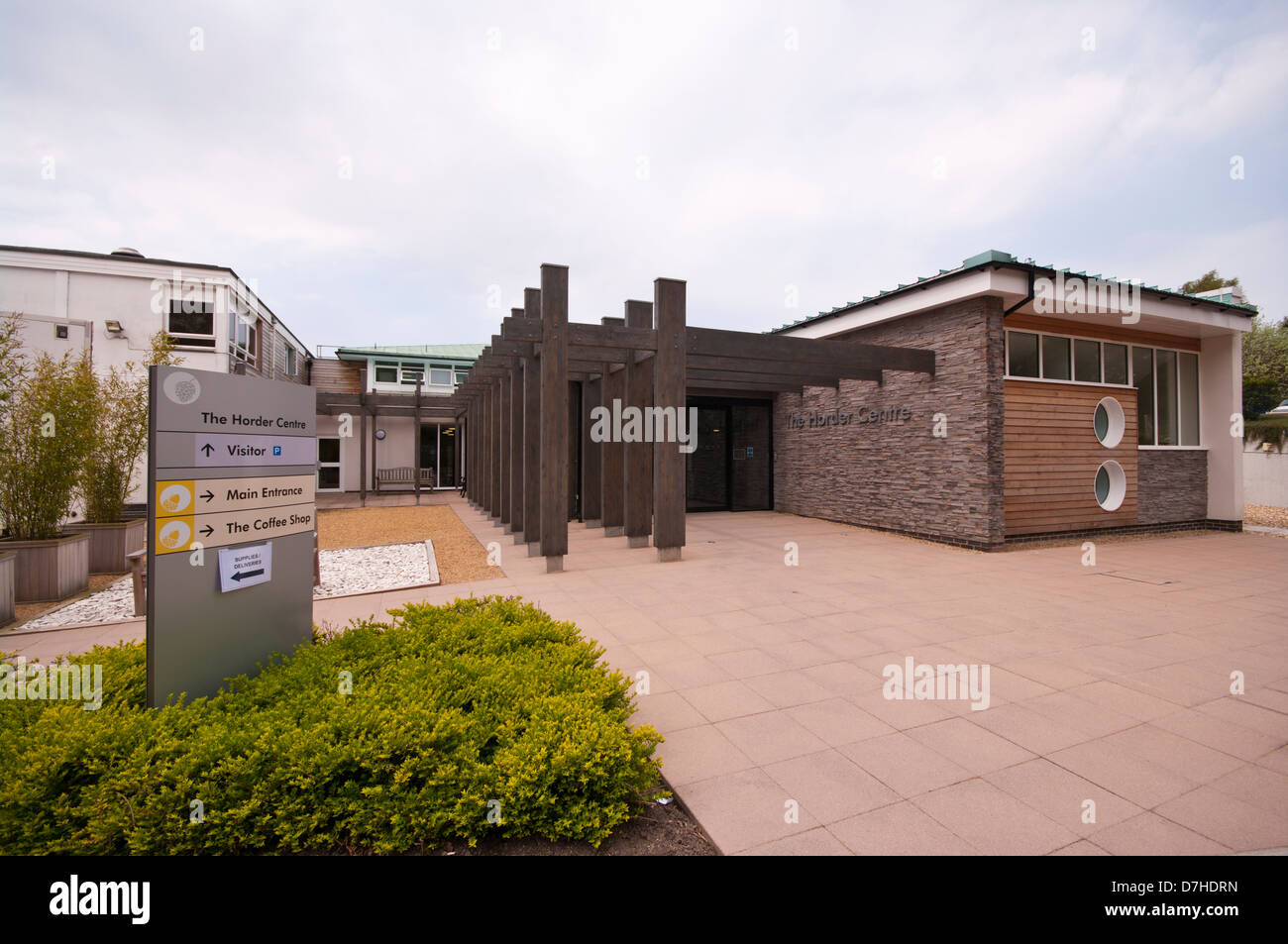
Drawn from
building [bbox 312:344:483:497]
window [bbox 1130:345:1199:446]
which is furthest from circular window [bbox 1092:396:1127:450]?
building [bbox 312:344:483:497]


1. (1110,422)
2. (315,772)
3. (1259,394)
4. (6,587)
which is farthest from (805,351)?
(1259,394)

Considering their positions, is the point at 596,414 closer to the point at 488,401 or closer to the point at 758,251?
the point at 488,401

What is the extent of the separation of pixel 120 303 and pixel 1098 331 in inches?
945

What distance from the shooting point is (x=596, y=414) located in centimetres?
1212

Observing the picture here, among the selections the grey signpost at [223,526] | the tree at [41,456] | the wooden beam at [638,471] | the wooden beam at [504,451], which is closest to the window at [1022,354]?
the wooden beam at [638,471]

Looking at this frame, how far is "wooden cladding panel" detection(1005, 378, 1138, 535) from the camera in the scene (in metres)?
10.8

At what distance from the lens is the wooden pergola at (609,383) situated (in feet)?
27.0

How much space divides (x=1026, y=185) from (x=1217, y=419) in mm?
7938

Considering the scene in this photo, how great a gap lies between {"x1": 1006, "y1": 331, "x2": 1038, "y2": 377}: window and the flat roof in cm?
125

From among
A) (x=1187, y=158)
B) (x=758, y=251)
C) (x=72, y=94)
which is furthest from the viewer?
(x=758, y=251)

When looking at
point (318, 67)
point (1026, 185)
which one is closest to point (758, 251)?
point (1026, 185)

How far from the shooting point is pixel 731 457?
17.7 metres

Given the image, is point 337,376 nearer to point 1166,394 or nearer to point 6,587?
point 6,587

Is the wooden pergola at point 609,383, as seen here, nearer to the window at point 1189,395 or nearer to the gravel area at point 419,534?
the gravel area at point 419,534
